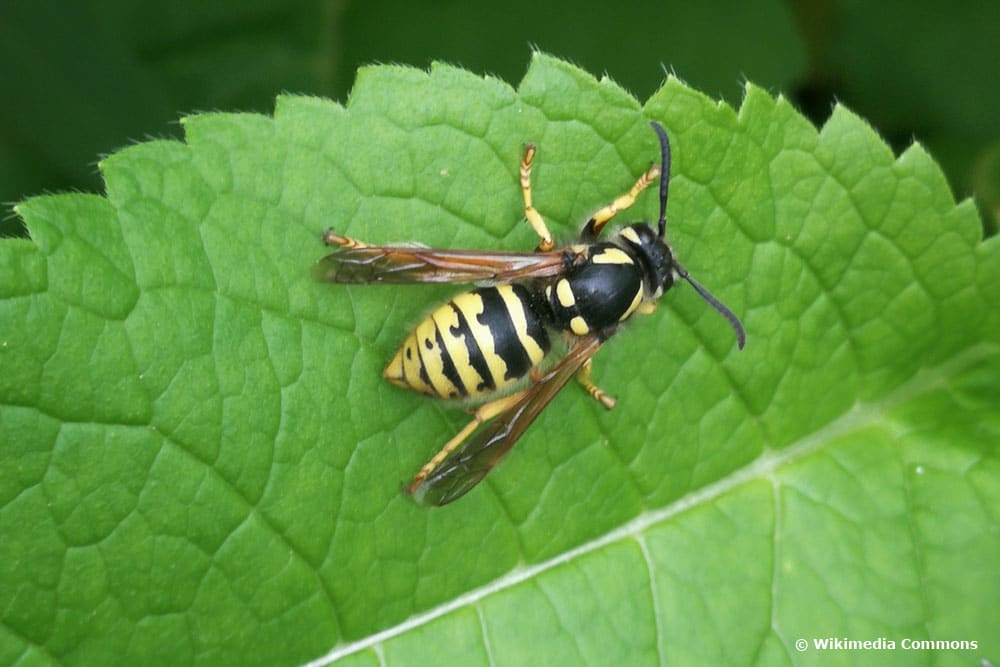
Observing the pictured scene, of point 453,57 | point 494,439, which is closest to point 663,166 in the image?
point 494,439

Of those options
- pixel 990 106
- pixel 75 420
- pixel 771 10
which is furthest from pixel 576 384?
pixel 990 106

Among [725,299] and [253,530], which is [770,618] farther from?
[253,530]

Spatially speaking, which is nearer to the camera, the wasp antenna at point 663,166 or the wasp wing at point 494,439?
the wasp wing at point 494,439

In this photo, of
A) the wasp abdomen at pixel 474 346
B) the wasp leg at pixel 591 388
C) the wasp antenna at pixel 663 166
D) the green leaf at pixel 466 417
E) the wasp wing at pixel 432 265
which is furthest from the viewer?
the wasp leg at pixel 591 388

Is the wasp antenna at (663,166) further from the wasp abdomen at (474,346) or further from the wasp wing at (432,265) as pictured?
the wasp abdomen at (474,346)

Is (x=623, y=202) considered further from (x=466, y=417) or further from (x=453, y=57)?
(x=453, y=57)

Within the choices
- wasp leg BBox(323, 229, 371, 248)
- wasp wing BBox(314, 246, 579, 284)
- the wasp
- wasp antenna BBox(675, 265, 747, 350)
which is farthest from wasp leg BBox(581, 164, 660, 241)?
wasp leg BBox(323, 229, 371, 248)

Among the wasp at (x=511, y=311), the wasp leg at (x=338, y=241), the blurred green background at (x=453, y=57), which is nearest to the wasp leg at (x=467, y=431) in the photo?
the wasp at (x=511, y=311)
